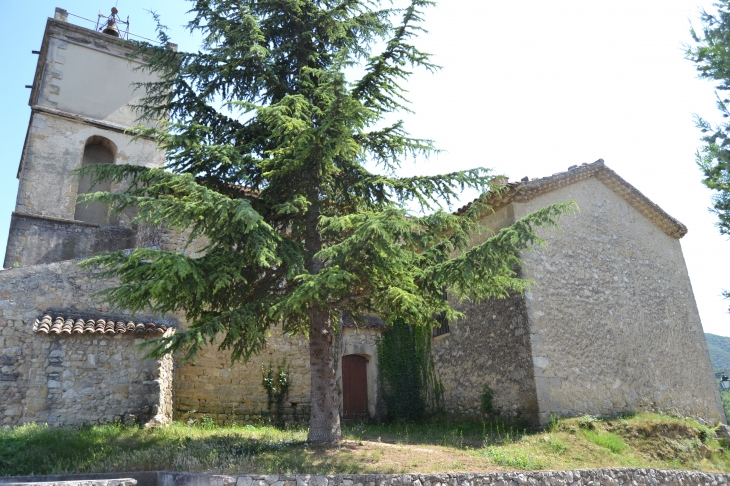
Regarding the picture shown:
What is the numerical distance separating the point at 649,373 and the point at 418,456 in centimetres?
719

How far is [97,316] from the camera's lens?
10.9 metres

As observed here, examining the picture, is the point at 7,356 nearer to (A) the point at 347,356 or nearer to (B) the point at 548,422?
(A) the point at 347,356

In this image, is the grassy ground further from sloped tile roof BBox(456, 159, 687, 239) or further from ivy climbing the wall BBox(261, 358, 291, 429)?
sloped tile roof BBox(456, 159, 687, 239)

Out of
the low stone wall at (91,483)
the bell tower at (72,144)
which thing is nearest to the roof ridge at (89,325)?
the bell tower at (72,144)

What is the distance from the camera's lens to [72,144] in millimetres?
16156

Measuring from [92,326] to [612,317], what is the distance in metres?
11.3

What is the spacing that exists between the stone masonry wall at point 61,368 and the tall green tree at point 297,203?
7.60 ft

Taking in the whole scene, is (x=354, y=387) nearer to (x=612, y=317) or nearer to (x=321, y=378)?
(x=321, y=378)

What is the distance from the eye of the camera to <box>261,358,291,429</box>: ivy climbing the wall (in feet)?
41.0

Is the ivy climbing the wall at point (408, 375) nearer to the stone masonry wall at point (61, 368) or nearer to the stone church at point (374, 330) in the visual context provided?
the stone church at point (374, 330)

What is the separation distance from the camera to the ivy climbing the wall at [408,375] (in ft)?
44.0

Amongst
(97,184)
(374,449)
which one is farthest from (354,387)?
(97,184)

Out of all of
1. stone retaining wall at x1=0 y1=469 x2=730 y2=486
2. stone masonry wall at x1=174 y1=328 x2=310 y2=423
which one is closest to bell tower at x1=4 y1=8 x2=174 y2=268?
stone masonry wall at x1=174 y1=328 x2=310 y2=423

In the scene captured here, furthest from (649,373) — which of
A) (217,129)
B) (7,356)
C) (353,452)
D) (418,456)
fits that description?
(7,356)
